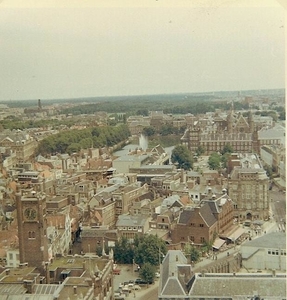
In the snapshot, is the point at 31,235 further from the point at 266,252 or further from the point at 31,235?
the point at 266,252

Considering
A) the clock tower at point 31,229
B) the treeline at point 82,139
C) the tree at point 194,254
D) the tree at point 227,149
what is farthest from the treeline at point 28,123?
the tree at point 194,254

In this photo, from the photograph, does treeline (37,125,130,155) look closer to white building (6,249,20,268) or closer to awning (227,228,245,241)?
white building (6,249,20,268)

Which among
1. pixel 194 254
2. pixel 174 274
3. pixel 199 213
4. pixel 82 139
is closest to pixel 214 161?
pixel 199 213

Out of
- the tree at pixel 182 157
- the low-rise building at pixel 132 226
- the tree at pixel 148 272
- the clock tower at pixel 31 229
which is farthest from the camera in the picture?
the tree at pixel 182 157

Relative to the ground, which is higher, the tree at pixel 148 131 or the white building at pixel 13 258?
the tree at pixel 148 131

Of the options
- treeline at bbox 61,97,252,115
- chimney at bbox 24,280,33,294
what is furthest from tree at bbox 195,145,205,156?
chimney at bbox 24,280,33,294

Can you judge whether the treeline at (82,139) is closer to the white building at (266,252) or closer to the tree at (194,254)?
the tree at (194,254)

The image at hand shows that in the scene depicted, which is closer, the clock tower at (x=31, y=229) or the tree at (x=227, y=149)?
the clock tower at (x=31, y=229)

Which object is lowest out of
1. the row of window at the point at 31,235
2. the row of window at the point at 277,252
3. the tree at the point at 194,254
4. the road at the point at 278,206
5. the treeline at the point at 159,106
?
the tree at the point at 194,254
